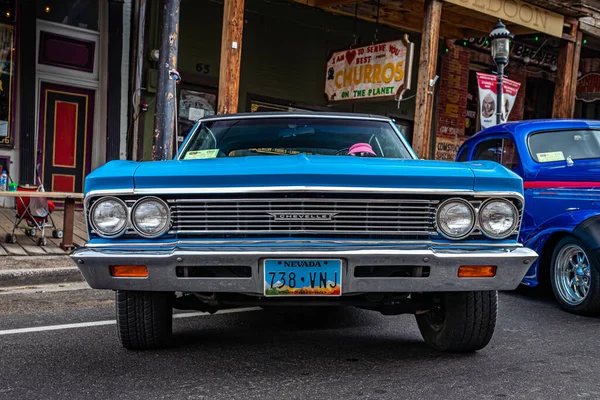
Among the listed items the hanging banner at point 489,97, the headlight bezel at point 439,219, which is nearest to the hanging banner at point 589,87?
the hanging banner at point 489,97

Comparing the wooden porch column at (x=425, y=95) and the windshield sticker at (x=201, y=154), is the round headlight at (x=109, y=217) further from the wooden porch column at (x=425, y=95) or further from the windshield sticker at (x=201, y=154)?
the wooden porch column at (x=425, y=95)

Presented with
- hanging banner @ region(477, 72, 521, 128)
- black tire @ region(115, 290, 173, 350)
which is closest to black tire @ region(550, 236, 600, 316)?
black tire @ region(115, 290, 173, 350)

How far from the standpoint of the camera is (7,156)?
36.3ft

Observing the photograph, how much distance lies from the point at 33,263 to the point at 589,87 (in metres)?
15.3

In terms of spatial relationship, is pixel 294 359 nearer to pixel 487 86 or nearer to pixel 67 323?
pixel 67 323

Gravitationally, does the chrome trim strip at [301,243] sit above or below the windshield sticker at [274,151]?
below

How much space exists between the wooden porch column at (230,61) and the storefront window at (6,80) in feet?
13.1

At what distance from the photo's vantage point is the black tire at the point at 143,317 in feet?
12.8

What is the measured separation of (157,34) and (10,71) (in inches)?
98.0

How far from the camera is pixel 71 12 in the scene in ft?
38.5

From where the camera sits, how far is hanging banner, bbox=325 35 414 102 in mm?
11547

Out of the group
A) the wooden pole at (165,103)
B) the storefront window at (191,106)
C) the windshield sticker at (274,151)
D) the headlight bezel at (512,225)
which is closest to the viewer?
the headlight bezel at (512,225)

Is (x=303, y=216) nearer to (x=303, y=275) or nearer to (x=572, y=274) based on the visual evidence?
(x=303, y=275)

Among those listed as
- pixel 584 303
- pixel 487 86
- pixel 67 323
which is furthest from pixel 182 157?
pixel 487 86
